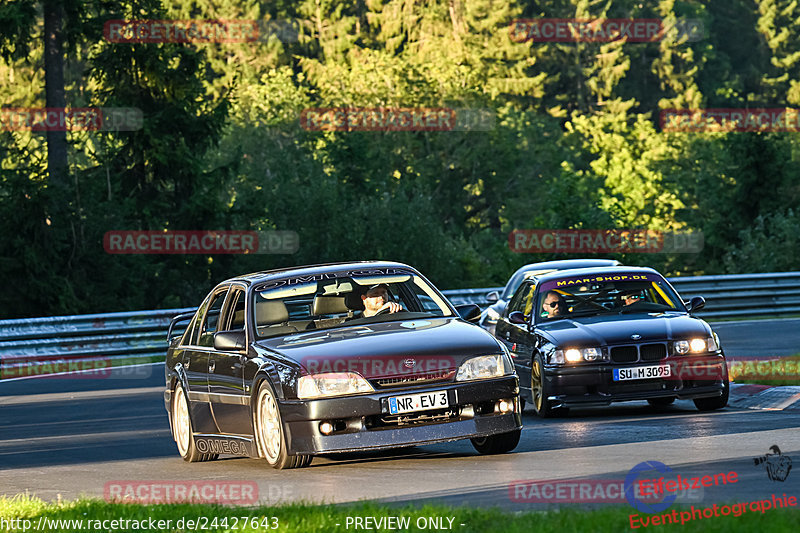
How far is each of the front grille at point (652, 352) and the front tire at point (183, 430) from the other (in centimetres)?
434

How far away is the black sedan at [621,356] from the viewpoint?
1515 cm

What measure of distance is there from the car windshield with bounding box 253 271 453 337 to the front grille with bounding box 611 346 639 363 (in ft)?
8.46

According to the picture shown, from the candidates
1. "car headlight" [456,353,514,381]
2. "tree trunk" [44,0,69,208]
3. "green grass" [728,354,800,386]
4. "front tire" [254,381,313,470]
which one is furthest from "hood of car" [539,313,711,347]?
"tree trunk" [44,0,69,208]

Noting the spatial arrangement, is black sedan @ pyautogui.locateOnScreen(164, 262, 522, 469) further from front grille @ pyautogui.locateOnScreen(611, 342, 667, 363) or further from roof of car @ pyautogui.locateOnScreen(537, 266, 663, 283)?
roof of car @ pyautogui.locateOnScreen(537, 266, 663, 283)

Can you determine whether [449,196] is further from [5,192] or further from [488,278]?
[5,192]

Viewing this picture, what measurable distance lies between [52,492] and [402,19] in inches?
3097

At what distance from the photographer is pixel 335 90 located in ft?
254

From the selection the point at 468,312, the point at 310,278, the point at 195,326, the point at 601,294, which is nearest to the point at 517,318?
the point at 601,294

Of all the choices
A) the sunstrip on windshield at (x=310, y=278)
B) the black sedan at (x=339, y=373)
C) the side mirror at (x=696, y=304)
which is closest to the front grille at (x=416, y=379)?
the black sedan at (x=339, y=373)

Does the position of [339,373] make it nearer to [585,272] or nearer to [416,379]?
[416,379]

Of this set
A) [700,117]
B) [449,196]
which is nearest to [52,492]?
[449,196]

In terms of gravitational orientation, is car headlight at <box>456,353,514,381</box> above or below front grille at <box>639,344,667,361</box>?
above

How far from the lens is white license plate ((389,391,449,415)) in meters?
11.5

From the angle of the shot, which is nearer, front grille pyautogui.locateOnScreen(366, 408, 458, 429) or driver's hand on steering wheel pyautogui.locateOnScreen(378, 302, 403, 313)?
front grille pyautogui.locateOnScreen(366, 408, 458, 429)
